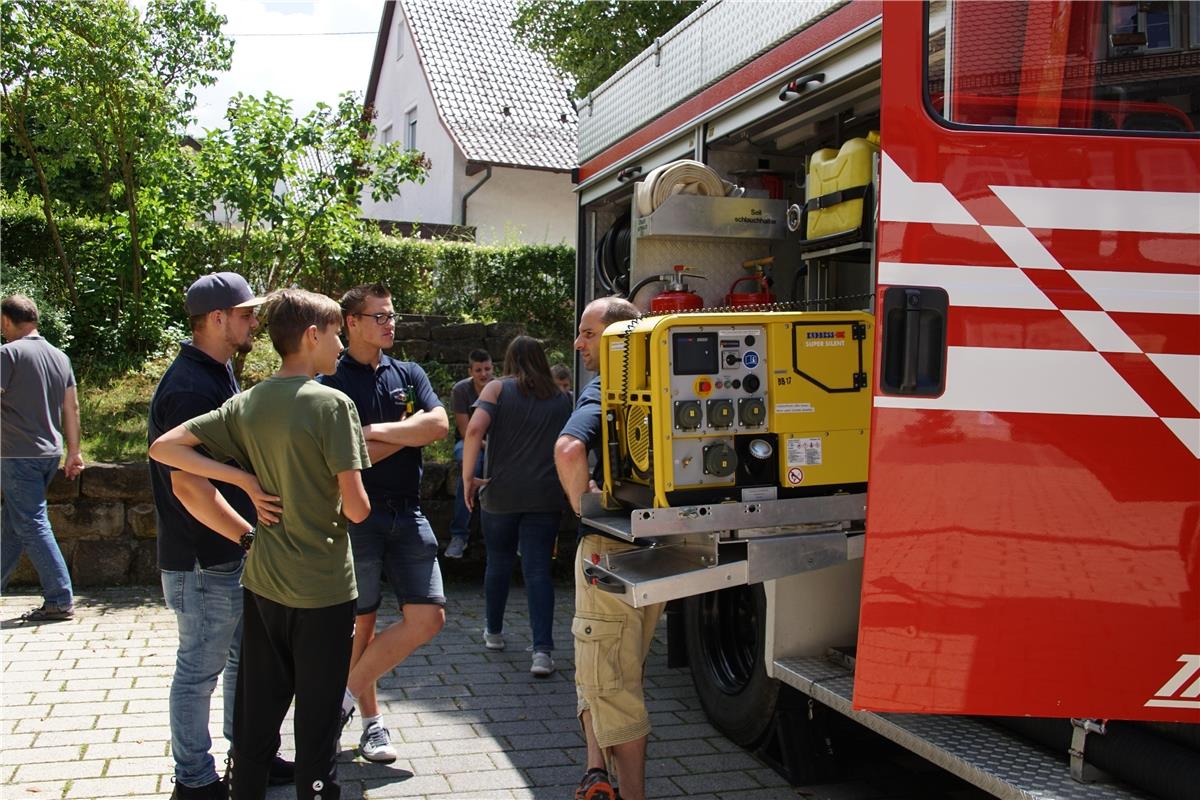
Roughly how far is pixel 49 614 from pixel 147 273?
500cm

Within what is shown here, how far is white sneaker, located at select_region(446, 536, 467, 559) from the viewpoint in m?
8.22

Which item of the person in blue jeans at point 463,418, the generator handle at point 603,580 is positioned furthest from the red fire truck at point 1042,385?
the person in blue jeans at point 463,418

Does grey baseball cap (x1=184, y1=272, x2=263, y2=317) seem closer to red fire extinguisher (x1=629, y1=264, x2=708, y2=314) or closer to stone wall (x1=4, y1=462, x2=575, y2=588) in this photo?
red fire extinguisher (x1=629, y1=264, x2=708, y2=314)

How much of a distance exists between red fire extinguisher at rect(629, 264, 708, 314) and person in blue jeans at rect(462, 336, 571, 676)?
964mm

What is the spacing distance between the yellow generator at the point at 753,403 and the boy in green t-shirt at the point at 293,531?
1.00 meters

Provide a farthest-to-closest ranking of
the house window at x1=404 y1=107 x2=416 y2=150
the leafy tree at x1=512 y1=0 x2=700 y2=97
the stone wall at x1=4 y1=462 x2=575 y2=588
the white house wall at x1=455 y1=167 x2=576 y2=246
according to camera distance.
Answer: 1. the house window at x1=404 y1=107 x2=416 y2=150
2. the white house wall at x1=455 y1=167 x2=576 y2=246
3. the leafy tree at x1=512 y1=0 x2=700 y2=97
4. the stone wall at x1=4 y1=462 x2=575 y2=588

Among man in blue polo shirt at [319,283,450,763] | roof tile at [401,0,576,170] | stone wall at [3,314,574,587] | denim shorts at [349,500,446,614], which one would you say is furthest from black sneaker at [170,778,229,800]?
roof tile at [401,0,576,170]

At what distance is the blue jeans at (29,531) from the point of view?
675 centimetres

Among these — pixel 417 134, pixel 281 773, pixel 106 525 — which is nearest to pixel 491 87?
pixel 417 134

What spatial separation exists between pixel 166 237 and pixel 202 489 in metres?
7.92

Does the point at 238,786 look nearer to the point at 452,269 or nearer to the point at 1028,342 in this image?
the point at 1028,342

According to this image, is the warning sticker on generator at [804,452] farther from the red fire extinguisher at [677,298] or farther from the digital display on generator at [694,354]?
the red fire extinguisher at [677,298]

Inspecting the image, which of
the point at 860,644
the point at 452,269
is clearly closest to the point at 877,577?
the point at 860,644

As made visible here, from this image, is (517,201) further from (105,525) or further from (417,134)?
(105,525)
